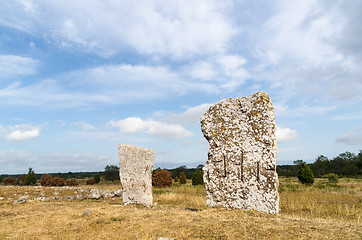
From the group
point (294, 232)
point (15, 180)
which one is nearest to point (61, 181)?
point (15, 180)

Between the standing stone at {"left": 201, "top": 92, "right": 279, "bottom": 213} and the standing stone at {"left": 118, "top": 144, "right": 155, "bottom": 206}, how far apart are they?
3675mm

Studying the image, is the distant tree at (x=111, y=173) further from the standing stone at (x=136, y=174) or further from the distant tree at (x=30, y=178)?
the standing stone at (x=136, y=174)

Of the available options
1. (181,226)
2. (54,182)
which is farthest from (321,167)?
(181,226)

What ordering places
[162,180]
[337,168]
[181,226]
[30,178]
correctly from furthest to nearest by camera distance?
[337,168] < [30,178] < [162,180] < [181,226]

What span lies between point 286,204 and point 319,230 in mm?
6597

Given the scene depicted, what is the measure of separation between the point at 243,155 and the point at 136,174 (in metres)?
5.13

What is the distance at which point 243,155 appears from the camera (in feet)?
24.0

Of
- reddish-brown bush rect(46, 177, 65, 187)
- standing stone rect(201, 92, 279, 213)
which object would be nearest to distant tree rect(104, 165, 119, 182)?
reddish-brown bush rect(46, 177, 65, 187)

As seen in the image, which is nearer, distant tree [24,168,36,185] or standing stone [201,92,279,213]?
standing stone [201,92,279,213]

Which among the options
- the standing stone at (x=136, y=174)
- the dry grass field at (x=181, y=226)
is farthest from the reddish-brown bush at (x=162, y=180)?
the dry grass field at (x=181, y=226)

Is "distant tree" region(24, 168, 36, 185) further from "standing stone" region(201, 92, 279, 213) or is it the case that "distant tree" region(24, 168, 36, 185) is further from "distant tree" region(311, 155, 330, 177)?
"distant tree" region(311, 155, 330, 177)

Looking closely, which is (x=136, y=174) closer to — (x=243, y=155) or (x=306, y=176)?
(x=243, y=155)

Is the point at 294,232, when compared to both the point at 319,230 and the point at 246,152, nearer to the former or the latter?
the point at 319,230

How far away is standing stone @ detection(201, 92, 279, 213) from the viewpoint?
7.01 m
